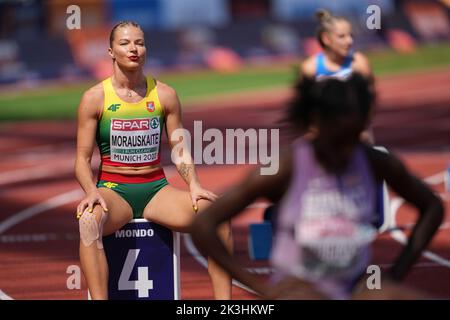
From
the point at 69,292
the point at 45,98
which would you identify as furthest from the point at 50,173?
the point at 45,98

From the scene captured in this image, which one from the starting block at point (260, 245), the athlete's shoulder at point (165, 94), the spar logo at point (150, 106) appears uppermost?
the athlete's shoulder at point (165, 94)

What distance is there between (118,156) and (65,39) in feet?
88.3

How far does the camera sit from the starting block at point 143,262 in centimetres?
617

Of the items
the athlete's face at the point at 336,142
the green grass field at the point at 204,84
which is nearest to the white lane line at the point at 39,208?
the athlete's face at the point at 336,142

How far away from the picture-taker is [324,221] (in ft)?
13.7

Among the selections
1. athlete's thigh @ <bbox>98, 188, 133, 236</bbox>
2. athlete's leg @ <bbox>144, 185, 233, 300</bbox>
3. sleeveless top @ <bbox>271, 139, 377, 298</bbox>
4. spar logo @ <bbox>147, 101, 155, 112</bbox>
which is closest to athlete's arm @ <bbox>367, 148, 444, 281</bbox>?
sleeveless top @ <bbox>271, 139, 377, 298</bbox>

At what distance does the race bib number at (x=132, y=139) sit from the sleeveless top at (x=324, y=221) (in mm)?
2315

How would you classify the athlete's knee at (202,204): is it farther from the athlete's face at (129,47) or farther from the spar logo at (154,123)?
the athlete's face at (129,47)

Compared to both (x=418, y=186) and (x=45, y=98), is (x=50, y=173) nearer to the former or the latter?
(x=418, y=186)

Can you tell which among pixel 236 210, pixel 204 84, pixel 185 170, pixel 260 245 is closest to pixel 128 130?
pixel 185 170

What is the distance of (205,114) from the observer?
2548 cm

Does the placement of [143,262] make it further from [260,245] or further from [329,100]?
[260,245]

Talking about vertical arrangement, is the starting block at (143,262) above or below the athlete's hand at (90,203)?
below

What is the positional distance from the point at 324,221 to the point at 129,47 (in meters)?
2.51
